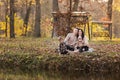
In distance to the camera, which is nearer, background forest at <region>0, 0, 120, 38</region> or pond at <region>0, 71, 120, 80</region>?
pond at <region>0, 71, 120, 80</region>

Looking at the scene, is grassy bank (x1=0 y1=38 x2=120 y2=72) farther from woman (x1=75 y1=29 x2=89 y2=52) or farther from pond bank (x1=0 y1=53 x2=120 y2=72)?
woman (x1=75 y1=29 x2=89 y2=52)

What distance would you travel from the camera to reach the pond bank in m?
14.4

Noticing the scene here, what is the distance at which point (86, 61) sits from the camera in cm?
1441

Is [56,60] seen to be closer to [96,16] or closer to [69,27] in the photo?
[69,27]

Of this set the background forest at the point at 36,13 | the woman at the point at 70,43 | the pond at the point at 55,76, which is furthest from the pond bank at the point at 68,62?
the background forest at the point at 36,13

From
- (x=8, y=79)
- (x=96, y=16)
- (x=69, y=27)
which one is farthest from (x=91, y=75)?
(x=96, y=16)

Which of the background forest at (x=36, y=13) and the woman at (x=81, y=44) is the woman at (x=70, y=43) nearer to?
the woman at (x=81, y=44)

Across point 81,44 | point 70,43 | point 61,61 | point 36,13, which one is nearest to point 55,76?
point 61,61

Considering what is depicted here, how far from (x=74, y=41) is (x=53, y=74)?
2.50 m

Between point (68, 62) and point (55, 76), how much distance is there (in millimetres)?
1092

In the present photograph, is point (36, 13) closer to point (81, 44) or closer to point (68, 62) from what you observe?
point (81, 44)

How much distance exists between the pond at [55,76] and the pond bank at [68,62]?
0.37 m

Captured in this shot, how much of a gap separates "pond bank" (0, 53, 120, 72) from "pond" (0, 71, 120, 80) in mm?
371

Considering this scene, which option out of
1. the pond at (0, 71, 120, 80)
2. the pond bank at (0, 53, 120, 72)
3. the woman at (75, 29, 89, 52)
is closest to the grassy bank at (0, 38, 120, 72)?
the pond bank at (0, 53, 120, 72)
